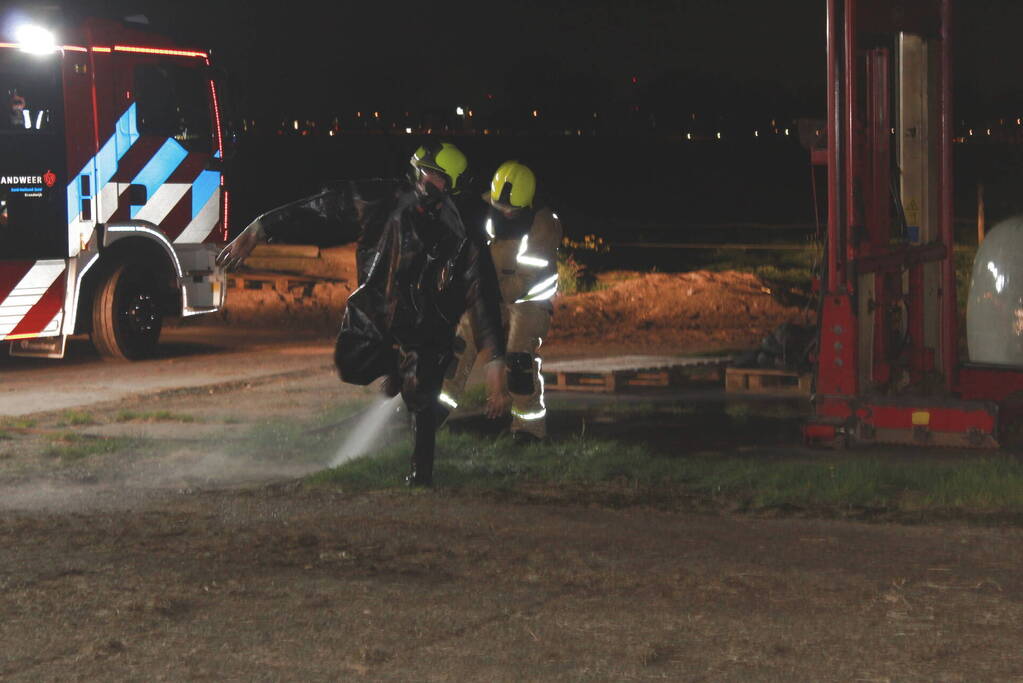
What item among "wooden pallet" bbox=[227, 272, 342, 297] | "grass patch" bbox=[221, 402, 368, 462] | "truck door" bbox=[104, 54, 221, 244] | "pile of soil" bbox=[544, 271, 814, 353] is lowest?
"grass patch" bbox=[221, 402, 368, 462]

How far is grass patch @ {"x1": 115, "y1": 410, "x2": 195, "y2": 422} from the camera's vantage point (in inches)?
422

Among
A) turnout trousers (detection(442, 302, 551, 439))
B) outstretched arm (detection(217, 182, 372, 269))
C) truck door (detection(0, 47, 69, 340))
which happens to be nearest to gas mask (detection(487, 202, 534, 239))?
turnout trousers (detection(442, 302, 551, 439))

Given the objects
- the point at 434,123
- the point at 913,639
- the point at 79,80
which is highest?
the point at 434,123

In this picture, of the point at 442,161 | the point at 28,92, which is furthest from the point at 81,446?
the point at 28,92

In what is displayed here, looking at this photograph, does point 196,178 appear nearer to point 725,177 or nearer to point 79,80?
point 79,80

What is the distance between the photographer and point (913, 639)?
4.77m

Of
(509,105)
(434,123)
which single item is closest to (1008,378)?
(434,123)

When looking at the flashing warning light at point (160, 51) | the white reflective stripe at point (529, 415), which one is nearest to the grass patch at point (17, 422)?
the white reflective stripe at point (529, 415)

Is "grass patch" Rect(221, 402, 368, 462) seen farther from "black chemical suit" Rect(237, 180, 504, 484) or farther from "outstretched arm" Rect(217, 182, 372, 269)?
"outstretched arm" Rect(217, 182, 372, 269)

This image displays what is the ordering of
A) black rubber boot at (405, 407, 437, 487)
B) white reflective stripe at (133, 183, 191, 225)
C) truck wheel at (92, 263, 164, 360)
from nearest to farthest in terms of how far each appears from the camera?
black rubber boot at (405, 407, 437, 487) < white reflective stripe at (133, 183, 191, 225) < truck wheel at (92, 263, 164, 360)

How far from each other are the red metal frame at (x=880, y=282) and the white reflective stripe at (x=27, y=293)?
804 cm

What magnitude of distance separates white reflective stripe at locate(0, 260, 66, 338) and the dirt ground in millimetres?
5456

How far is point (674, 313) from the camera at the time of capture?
19922 mm

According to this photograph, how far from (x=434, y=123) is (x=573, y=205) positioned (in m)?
26.1
